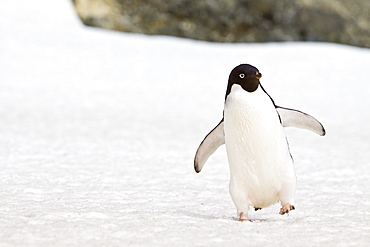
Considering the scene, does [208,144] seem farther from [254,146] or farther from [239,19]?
[239,19]

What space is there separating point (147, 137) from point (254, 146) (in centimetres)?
248

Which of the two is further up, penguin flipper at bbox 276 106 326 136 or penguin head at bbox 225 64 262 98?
penguin head at bbox 225 64 262 98

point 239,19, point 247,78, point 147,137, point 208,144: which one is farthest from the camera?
point 239,19

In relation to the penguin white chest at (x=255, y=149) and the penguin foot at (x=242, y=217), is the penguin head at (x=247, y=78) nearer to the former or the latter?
the penguin white chest at (x=255, y=149)

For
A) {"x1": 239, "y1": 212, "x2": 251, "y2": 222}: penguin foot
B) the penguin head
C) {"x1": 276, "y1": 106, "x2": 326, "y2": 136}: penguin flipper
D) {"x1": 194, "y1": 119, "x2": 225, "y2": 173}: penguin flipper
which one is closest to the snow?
{"x1": 239, "y1": 212, "x2": 251, "y2": 222}: penguin foot

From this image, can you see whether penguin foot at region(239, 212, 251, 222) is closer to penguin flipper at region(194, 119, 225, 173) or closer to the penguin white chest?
the penguin white chest

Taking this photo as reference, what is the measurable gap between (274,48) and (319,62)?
1063 mm

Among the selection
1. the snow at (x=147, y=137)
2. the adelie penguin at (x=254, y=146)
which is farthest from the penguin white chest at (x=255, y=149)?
the snow at (x=147, y=137)

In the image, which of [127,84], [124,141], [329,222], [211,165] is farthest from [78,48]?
[329,222]

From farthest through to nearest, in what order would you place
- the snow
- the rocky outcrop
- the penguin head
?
the rocky outcrop
the penguin head
the snow

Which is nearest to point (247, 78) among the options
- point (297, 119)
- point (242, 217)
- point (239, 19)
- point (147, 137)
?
point (297, 119)

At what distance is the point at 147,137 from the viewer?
14.1 ft

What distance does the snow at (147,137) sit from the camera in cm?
168

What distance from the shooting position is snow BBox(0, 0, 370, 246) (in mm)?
1685
